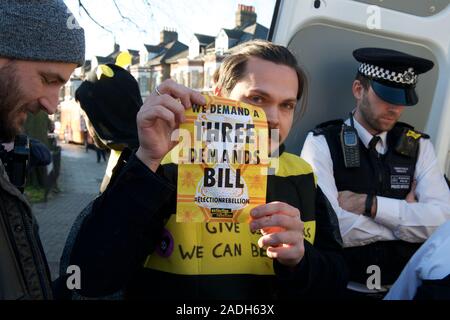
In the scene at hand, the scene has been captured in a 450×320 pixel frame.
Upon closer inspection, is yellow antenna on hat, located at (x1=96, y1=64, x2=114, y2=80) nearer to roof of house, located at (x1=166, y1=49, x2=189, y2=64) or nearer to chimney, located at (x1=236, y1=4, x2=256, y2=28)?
chimney, located at (x1=236, y1=4, x2=256, y2=28)

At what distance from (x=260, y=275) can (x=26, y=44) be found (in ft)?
3.31

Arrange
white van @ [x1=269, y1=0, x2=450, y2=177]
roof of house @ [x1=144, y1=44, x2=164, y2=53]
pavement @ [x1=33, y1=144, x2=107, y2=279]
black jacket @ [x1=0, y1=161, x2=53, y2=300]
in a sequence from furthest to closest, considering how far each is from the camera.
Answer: roof of house @ [x1=144, y1=44, x2=164, y2=53] < pavement @ [x1=33, y1=144, x2=107, y2=279] < white van @ [x1=269, y1=0, x2=450, y2=177] < black jacket @ [x1=0, y1=161, x2=53, y2=300]

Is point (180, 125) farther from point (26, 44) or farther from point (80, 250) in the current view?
point (26, 44)

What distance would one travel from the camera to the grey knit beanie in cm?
139

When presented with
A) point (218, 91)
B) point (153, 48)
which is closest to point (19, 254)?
point (218, 91)

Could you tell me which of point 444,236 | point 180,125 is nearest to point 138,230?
point 180,125

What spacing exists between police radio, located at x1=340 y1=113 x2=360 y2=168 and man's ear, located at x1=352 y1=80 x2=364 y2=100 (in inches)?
9.1

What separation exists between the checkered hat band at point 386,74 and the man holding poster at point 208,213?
3.59 ft

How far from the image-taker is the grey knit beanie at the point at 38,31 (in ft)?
4.56

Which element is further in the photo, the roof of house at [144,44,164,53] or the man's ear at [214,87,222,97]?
the roof of house at [144,44,164,53]

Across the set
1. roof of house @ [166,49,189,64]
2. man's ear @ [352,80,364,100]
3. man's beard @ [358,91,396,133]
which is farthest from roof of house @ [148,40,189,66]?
man's beard @ [358,91,396,133]

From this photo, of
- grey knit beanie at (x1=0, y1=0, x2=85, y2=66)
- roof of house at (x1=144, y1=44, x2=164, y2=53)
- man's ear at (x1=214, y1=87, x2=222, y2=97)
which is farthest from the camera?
roof of house at (x1=144, y1=44, x2=164, y2=53)

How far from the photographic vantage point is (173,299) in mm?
1335

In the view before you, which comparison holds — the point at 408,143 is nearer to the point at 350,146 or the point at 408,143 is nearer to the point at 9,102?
the point at 350,146
